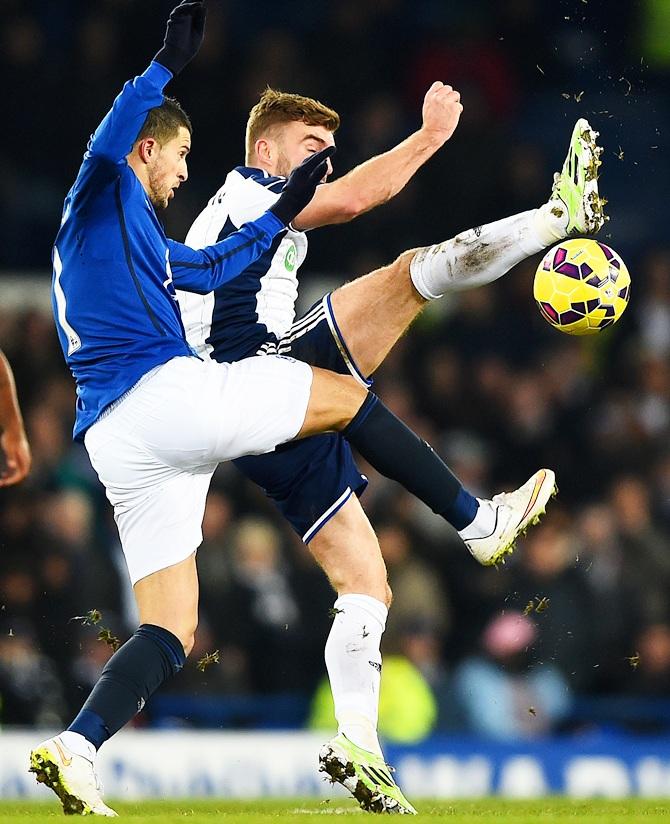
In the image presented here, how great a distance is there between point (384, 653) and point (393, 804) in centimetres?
375

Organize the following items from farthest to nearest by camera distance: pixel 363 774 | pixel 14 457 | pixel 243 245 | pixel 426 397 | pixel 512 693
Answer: pixel 426 397
pixel 512 693
pixel 14 457
pixel 363 774
pixel 243 245

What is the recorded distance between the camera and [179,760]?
24.3 ft

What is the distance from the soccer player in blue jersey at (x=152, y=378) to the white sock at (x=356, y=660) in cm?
61

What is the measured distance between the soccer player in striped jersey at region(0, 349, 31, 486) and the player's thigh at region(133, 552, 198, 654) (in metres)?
1.36

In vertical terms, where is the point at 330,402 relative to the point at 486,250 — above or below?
below

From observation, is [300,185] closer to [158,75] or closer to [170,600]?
[158,75]

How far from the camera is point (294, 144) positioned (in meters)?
5.18

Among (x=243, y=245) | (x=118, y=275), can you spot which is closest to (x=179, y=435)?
(x=118, y=275)

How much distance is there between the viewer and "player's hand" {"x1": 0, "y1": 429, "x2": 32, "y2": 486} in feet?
18.7

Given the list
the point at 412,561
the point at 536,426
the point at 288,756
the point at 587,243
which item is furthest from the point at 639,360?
the point at 587,243

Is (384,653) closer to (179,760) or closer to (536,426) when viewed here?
(179,760)

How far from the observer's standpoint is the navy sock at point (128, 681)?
13.5 ft

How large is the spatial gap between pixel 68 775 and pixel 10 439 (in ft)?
6.63

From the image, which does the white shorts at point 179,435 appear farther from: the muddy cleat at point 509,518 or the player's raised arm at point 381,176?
the muddy cleat at point 509,518
